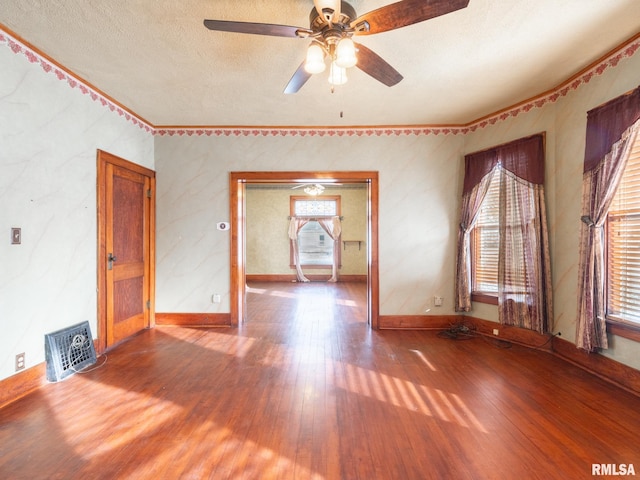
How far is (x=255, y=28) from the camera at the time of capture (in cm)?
167

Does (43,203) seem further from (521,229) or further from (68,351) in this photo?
(521,229)

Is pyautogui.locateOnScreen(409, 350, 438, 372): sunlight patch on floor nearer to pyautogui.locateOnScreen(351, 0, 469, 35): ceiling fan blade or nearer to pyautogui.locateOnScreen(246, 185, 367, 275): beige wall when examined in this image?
pyautogui.locateOnScreen(351, 0, 469, 35): ceiling fan blade

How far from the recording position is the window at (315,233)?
28.0 feet

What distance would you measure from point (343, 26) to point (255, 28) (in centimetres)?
53

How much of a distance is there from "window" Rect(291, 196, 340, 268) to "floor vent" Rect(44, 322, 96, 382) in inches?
227

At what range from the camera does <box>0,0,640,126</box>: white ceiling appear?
203cm

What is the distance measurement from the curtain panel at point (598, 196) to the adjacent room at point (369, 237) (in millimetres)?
20

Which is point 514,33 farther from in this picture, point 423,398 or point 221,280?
point 221,280

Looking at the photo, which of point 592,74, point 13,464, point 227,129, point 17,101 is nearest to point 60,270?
point 17,101

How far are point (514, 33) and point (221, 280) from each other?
4041 millimetres

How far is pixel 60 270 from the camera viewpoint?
2.73m

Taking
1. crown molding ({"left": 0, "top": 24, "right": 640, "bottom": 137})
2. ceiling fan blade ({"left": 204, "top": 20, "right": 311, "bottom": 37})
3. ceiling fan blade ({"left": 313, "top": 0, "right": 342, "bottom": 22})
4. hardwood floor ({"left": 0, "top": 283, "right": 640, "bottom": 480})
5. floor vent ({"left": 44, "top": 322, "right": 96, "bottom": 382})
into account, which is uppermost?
crown molding ({"left": 0, "top": 24, "right": 640, "bottom": 137})

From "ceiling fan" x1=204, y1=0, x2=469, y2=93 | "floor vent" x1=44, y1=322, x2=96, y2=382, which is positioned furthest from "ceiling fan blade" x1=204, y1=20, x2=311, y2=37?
"floor vent" x1=44, y1=322, x2=96, y2=382

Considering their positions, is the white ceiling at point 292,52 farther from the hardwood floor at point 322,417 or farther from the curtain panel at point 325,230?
the curtain panel at point 325,230
